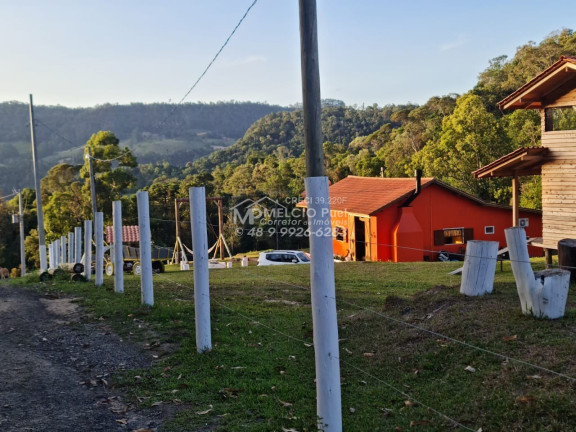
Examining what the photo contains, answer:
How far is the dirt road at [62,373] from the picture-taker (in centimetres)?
562

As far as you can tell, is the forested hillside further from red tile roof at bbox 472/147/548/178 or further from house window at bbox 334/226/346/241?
red tile roof at bbox 472/147/548/178

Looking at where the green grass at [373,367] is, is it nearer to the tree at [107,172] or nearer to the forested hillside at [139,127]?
the tree at [107,172]

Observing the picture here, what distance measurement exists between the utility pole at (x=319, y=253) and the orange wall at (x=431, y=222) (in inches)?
891

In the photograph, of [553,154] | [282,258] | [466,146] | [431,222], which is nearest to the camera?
[553,154]

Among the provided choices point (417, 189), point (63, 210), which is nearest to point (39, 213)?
point (417, 189)

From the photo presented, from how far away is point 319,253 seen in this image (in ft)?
15.8

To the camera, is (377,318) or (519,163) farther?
(519,163)

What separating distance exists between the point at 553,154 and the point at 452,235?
553 inches

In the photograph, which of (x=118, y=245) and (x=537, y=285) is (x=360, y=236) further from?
(x=537, y=285)

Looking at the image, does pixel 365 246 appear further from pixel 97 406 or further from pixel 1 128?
pixel 1 128

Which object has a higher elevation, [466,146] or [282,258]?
[466,146]

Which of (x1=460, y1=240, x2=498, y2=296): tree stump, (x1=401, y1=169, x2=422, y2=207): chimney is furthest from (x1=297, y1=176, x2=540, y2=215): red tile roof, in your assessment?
(x1=460, y1=240, x2=498, y2=296): tree stump

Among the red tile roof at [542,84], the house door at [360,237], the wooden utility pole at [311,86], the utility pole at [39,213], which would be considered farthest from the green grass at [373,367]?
the house door at [360,237]

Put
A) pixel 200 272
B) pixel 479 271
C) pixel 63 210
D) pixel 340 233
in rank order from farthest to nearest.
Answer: pixel 63 210, pixel 340 233, pixel 479 271, pixel 200 272
